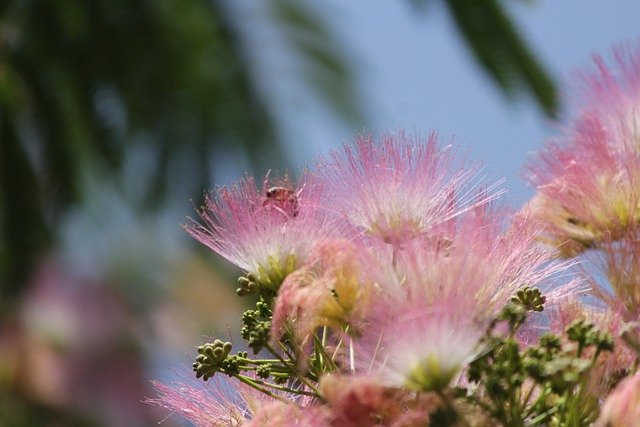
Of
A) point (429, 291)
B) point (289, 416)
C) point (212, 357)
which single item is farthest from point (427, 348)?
point (212, 357)

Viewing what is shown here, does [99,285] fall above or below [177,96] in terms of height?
below

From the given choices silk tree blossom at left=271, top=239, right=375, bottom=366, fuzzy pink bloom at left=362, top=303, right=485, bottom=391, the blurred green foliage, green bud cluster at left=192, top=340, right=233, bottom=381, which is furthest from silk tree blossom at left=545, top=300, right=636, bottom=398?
the blurred green foliage

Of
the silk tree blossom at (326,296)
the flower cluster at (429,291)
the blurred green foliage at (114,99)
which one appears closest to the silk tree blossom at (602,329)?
the flower cluster at (429,291)

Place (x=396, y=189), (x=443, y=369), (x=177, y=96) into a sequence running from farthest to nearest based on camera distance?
1. (x=177, y=96)
2. (x=396, y=189)
3. (x=443, y=369)

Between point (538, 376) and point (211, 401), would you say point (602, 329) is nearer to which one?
point (538, 376)

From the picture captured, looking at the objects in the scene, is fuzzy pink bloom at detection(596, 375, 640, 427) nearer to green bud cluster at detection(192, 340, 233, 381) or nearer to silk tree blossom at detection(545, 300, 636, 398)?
silk tree blossom at detection(545, 300, 636, 398)

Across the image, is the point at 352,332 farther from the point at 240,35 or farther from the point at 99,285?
the point at 99,285

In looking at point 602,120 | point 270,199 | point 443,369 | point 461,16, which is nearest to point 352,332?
point 443,369
